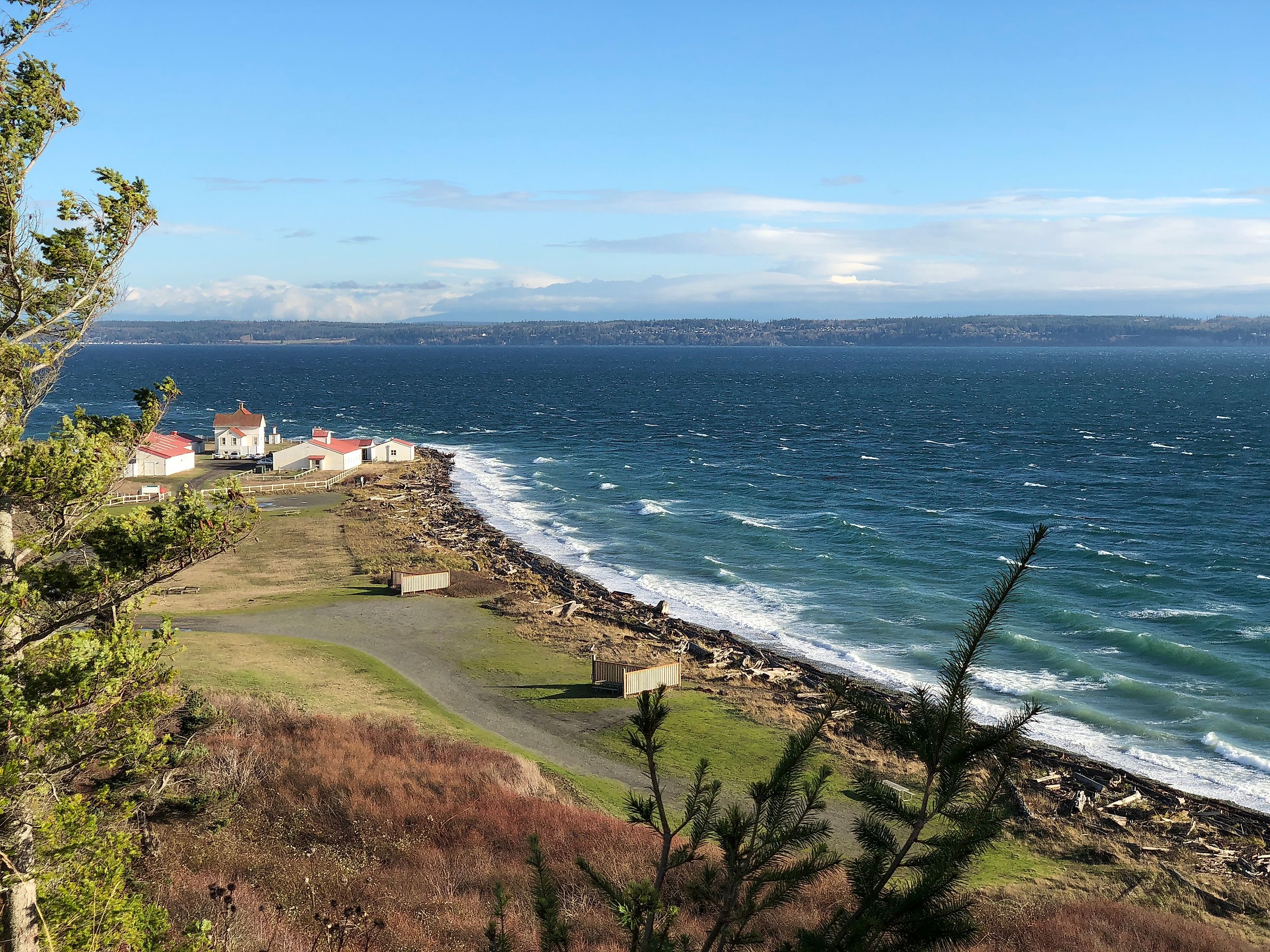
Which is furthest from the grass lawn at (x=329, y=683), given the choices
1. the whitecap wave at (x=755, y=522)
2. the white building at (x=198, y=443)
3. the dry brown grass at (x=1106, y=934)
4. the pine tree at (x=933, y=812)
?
the white building at (x=198, y=443)

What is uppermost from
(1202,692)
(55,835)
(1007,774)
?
(1007,774)

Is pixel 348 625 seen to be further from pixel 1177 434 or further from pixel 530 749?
pixel 1177 434

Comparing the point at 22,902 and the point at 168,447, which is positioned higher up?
the point at 22,902

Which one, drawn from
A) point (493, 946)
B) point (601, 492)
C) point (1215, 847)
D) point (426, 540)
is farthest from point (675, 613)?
point (493, 946)

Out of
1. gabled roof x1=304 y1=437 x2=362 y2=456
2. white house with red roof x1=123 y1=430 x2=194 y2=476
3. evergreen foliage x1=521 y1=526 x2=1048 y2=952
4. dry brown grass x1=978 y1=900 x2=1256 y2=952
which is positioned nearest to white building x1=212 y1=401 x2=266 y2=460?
white house with red roof x1=123 y1=430 x2=194 y2=476

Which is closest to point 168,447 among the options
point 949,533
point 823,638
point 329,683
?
point 329,683

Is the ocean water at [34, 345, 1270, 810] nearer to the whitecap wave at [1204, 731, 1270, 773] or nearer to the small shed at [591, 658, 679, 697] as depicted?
the whitecap wave at [1204, 731, 1270, 773]

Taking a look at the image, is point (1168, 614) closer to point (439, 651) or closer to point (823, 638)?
point (823, 638)
